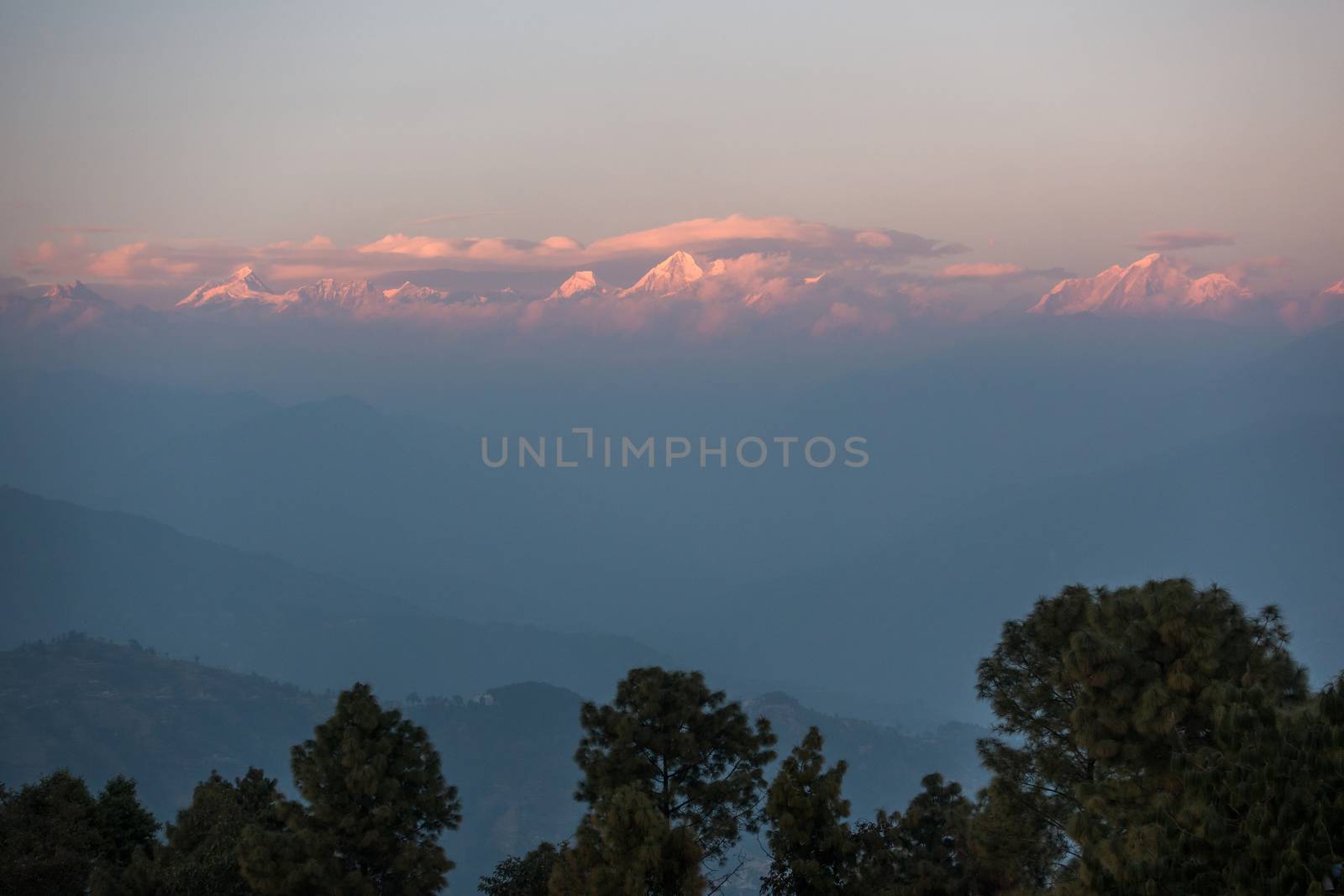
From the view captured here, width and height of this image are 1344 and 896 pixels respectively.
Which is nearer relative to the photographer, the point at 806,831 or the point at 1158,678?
the point at 1158,678

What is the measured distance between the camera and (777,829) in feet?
121

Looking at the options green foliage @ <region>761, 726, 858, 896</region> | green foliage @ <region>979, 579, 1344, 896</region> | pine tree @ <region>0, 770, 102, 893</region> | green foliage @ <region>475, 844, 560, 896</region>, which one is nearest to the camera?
green foliage @ <region>979, 579, 1344, 896</region>

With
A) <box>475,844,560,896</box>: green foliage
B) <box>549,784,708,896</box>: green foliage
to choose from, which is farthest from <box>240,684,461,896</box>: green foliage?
<box>549,784,708,896</box>: green foliage

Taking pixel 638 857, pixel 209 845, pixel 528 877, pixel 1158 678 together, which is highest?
pixel 1158 678

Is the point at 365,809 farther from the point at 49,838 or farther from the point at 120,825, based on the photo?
the point at 120,825

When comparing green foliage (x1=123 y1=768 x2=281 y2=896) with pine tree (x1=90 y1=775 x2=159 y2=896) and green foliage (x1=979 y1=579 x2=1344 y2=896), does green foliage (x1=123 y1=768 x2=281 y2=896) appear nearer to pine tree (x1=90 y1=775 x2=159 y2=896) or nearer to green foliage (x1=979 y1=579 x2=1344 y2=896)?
pine tree (x1=90 y1=775 x2=159 y2=896)

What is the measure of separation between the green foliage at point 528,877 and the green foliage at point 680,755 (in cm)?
597

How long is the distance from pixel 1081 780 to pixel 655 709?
45.2ft

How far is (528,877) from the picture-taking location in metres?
44.2

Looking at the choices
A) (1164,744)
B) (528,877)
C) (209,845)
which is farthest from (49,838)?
(1164,744)

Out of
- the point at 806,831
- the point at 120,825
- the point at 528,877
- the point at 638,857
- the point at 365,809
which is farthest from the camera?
the point at 120,825

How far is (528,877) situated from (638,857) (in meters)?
13.7

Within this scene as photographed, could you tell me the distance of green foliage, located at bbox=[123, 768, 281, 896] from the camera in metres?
38.2

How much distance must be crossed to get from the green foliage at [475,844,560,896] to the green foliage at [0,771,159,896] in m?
12.7
